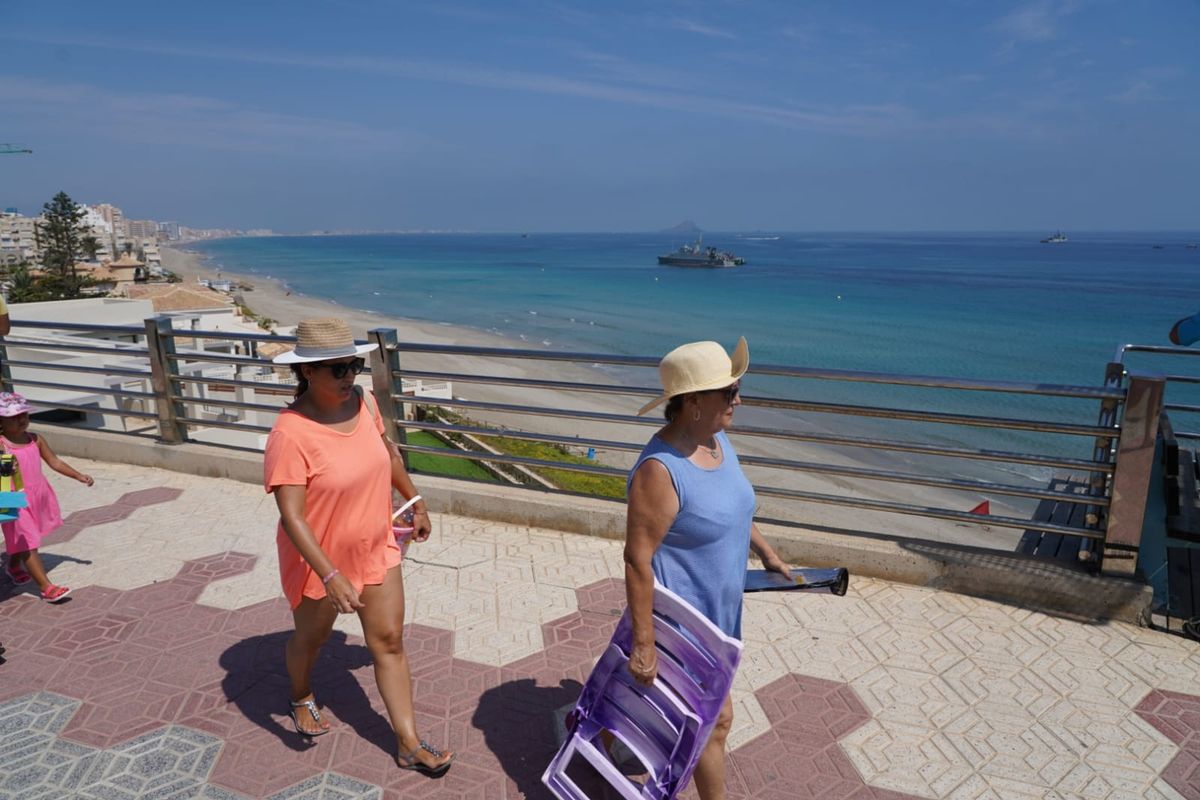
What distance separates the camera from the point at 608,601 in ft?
15.1

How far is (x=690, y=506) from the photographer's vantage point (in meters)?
2.38

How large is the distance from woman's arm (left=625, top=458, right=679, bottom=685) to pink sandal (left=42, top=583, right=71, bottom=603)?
386cm

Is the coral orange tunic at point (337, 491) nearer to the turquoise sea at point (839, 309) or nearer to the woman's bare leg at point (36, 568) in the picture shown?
the woman's bare leg at point (36, 568)

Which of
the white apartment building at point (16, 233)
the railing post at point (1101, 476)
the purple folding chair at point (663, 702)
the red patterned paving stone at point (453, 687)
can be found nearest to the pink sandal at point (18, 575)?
the red patterned paving stone at point (453, 687)

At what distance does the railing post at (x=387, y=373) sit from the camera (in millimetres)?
5797

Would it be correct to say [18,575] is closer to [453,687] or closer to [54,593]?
[54,593]

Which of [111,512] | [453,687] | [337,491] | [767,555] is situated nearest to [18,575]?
[111,512]

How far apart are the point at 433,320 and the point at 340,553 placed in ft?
209

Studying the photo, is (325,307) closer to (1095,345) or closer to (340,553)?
(1095,345)

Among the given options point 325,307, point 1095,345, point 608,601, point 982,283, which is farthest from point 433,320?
point 982,283

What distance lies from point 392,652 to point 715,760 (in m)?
1.30

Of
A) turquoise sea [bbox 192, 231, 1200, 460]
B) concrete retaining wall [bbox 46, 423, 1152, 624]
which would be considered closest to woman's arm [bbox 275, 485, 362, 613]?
concrete retaining wall [bbox 46, 423, 1152, 624]

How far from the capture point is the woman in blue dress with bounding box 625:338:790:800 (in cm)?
238

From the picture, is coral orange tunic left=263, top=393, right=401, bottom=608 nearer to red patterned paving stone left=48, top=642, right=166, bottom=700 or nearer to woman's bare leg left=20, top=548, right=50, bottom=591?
red patterned paving stone left=48, top=642, right=166, bottom=700
